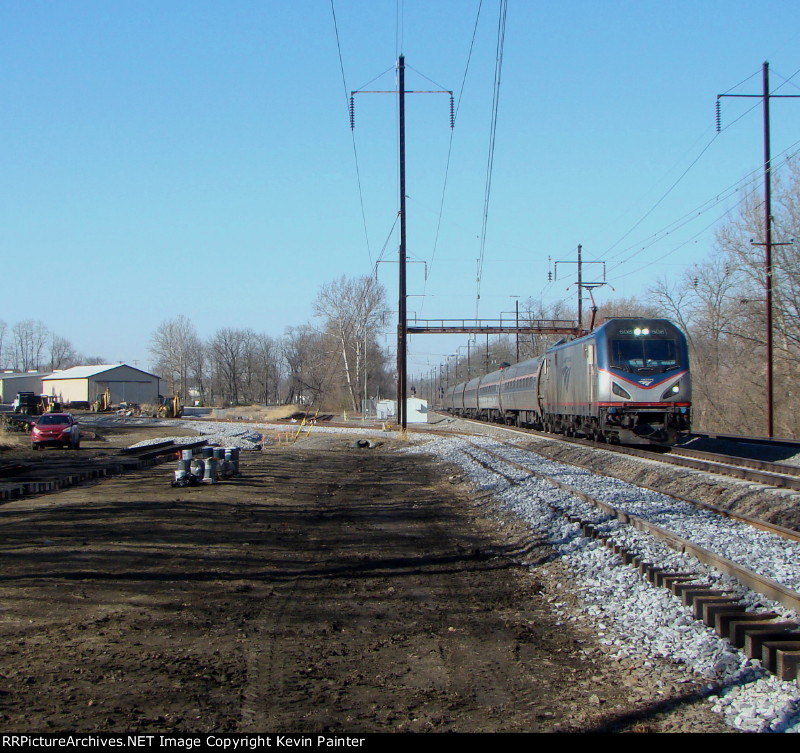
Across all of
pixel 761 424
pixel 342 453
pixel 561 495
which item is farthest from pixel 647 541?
pixel 761 424

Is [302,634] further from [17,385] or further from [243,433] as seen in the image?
[17,385]

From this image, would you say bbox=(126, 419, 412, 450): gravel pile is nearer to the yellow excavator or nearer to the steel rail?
the yellow excavator

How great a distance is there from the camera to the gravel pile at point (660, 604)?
4578 mm

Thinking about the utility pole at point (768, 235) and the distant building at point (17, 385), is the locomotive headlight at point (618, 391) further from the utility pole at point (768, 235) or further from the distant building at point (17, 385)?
the distant building at point (17, 385)

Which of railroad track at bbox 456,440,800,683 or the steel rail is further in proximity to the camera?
the steel rail

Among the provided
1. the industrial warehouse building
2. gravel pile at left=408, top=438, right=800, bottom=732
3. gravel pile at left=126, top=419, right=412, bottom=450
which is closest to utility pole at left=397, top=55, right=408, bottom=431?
gravel pile at left=126, top=419, right=412, bottom=450

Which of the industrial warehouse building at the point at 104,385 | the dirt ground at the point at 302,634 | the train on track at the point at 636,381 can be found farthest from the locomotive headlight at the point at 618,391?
the industrial warehouse building at the point at 104,385

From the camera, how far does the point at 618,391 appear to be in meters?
22.3

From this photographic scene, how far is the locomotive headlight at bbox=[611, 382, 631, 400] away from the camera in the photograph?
2216 centimetres

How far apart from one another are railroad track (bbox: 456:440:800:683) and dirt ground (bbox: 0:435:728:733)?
0.61 m

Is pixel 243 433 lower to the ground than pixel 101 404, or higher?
lower

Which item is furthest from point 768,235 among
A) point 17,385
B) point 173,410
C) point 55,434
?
point 17,385

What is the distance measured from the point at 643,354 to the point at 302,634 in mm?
18204
